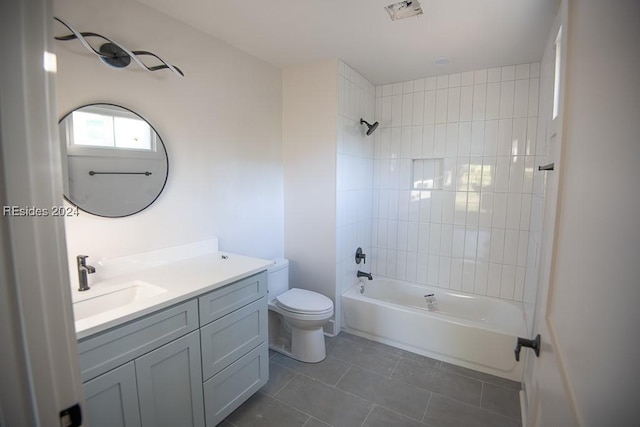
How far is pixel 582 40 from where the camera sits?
2.29 feet

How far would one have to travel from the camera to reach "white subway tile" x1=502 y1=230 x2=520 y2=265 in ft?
9.09

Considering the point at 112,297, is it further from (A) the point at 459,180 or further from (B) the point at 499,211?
(B) the point at 499,211

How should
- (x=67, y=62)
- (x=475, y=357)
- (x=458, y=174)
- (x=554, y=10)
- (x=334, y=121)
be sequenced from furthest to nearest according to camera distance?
1. (x=458, y=174)
2. (x=334, y=121)
3. (x=475, y=357)
4. (x=554, y=10)
5. (x=67, y=62)

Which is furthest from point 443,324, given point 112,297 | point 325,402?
point 112,297

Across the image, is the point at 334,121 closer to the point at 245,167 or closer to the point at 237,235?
the point at 245,167

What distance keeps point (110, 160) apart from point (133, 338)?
39.3 inches

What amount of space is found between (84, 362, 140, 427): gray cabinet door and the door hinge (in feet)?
2.47

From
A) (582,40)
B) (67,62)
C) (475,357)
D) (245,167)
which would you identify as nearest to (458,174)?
(475,357)

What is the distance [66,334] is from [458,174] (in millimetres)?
3103

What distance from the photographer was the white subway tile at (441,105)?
297 centimetres

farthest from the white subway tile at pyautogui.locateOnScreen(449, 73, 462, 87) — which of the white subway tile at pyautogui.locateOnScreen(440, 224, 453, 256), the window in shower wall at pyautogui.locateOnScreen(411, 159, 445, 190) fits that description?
the white subway tile at pyautogui.locateOnScreen(440, 224, 453, 256)

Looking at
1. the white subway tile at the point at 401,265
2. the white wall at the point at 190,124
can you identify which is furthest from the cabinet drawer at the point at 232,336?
the white subway tile at the point at 401,265

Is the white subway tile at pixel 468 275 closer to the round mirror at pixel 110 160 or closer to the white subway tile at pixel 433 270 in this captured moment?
the white subway tile at pixel 433 270

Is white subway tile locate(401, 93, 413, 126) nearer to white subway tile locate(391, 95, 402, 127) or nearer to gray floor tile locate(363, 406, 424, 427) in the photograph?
white subway tile locate(391, 95, 402, 127)
